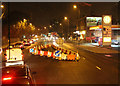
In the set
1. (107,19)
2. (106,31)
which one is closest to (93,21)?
(107,19)

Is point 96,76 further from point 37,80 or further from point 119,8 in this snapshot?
point 119,8

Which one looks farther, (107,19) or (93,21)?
(93,21)

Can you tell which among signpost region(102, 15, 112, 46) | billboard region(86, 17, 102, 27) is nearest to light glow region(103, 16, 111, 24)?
signpost region(102, 15, 112, 46)

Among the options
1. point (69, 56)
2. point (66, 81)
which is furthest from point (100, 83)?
point (69, 56)

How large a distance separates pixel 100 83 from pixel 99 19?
48.2m

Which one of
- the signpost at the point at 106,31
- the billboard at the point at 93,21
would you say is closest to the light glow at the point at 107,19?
the signpost at the point at 106,31

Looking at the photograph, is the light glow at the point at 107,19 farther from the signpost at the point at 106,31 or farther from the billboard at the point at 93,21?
the billboard at the point at 93,21

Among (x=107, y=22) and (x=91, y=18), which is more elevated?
(x=91, y=18)

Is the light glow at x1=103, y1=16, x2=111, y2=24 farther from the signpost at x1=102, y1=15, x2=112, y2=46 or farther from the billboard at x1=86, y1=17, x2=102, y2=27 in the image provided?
the billboard at x1=86, y1=17, x2=102, y2=27

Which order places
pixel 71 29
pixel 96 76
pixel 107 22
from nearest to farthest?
pixel 96 76, pixel 107 22, pixel 71 29

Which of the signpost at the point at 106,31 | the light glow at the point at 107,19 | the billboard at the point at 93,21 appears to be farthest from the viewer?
the billboard at the point at 93,21

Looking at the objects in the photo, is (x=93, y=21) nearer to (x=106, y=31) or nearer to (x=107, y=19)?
(x=107, y=19)

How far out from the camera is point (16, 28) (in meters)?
47.5

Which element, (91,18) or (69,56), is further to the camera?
(91,18)
